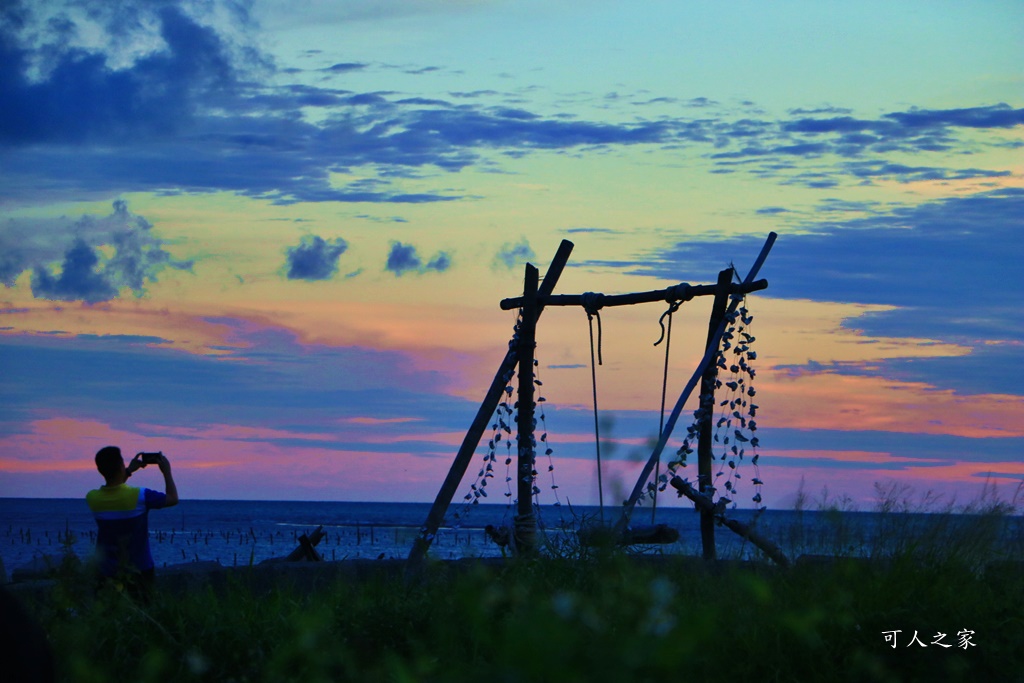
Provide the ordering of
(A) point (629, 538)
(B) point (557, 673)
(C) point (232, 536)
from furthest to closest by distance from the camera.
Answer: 1. (C) point (232, 536)
2. (A) point (629, 538)
3. (B) point (557, 673)

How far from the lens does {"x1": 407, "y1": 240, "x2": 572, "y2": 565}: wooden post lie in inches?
355

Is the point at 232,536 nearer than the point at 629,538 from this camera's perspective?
No

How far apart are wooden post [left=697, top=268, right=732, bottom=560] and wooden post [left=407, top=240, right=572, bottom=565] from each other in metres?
1.44

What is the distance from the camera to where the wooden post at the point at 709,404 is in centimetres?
899

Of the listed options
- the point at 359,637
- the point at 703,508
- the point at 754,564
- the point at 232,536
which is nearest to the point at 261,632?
the point at 359,637

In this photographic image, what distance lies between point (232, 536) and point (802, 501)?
60.5 meters

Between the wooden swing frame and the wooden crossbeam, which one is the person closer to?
the wooden swing frame

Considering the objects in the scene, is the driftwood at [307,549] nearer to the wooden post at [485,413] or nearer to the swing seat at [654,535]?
the wooden post at [485,413]

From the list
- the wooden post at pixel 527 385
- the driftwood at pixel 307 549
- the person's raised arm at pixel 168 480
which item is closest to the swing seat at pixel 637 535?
the wooden post at pixel 527 385

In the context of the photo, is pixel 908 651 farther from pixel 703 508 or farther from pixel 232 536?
pixel 232 536

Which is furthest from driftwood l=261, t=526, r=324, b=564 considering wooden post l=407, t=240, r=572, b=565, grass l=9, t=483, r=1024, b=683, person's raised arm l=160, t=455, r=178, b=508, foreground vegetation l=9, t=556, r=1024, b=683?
foreground vegetation l=9, t=556, r=1024, b=683

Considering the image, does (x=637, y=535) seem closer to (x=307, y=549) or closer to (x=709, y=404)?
(x=709, y=404)

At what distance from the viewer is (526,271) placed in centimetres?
957

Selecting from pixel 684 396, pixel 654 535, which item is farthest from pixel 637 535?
pixel 684 396
